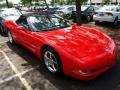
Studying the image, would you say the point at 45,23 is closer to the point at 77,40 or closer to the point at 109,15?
the point at 77,40

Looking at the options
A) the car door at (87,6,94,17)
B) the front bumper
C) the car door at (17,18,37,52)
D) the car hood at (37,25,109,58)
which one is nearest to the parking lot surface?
the front bumper

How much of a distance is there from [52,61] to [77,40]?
788 mm

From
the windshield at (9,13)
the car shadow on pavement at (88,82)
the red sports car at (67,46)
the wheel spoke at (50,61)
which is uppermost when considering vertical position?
the windshield at (9,13)

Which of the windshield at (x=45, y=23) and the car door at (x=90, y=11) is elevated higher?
the windshield at (x=45, y=23)

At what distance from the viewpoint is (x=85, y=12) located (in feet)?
53.7

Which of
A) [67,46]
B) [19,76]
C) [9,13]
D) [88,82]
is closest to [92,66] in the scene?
[88,82]

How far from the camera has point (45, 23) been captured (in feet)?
19.3

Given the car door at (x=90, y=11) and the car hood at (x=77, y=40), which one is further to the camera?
the car door at (x=90, y=11)

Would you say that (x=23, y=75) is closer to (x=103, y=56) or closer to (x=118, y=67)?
(x=103, y=56)

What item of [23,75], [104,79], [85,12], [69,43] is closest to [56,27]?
[69,43]

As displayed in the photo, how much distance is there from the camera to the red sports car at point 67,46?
407cm

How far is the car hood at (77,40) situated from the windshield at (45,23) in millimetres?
300

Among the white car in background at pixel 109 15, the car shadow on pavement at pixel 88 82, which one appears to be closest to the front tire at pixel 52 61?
Result: the car shadow on pavement at pixel 88 82

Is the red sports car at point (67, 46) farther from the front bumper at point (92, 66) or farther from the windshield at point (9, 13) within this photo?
the windshield at point (9, 13)
